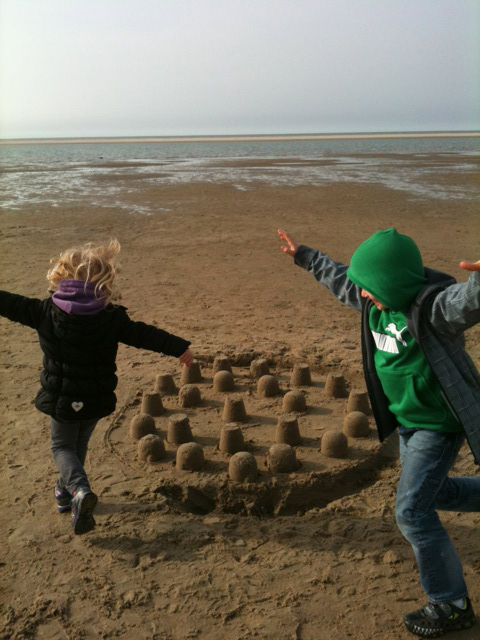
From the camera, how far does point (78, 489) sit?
10.5 ft

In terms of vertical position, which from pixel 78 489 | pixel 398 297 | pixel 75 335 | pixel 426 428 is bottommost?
pixel 78 489

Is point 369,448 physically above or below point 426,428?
below

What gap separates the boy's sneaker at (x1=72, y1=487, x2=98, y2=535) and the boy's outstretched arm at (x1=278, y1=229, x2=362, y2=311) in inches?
61.1

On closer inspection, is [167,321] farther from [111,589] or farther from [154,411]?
[111,589]

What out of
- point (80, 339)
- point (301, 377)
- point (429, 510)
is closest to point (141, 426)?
A: point (80, 339)

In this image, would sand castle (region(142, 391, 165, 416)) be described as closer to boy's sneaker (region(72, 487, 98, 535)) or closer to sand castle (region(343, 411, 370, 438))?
sand castle (region(343, 411, 370, 438))

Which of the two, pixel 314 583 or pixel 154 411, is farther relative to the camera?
pixel 154 411

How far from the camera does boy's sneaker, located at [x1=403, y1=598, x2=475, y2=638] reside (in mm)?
2549

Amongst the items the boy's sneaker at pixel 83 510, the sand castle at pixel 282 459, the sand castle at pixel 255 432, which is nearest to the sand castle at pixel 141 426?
the sand castle at pixel 255 432

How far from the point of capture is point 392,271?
247cm

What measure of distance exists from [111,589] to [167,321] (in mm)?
4028

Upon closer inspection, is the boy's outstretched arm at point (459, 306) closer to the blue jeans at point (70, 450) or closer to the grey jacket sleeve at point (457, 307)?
the grey jacket sleeve at point (457, 307)

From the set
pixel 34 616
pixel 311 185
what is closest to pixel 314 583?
pixel 34 616

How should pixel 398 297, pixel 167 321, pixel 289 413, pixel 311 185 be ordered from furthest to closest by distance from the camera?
pixel 311 185 → pixel 167 321 → pixel 289 413 → pixel 398 297
